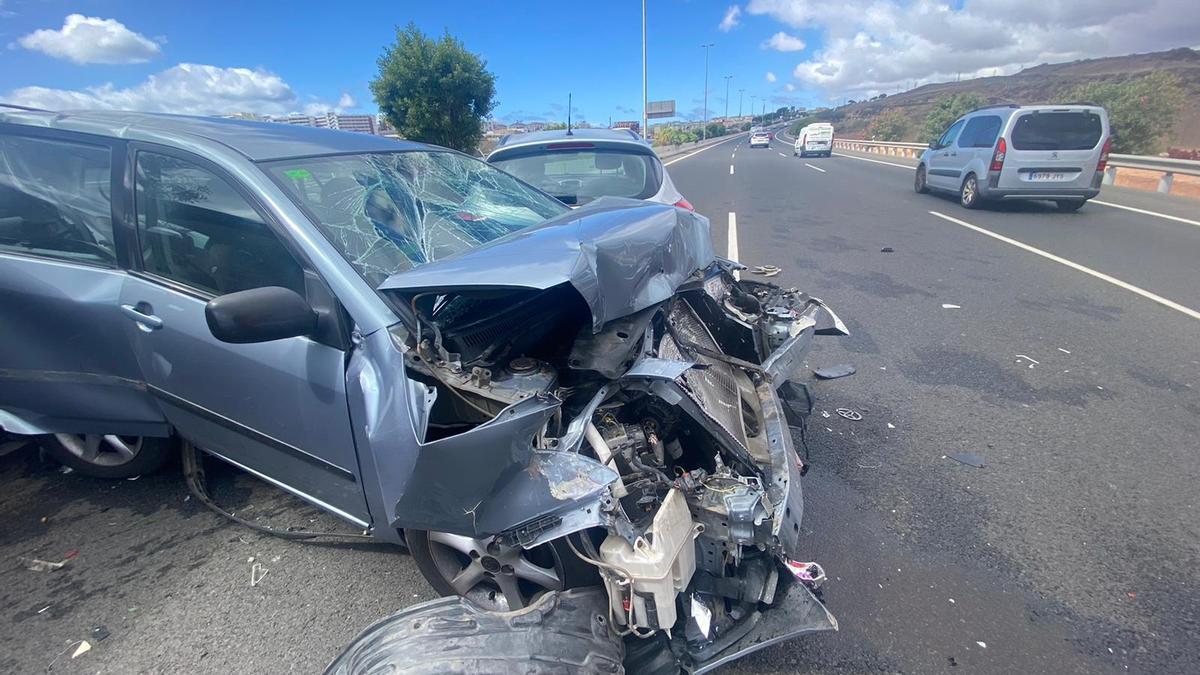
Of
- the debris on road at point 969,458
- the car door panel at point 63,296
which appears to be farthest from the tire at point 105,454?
the debris on road at point 969,458

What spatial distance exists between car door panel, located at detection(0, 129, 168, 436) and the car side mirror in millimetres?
1237

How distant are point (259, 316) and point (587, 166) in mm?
3818

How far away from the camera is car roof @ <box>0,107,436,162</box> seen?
103 inches

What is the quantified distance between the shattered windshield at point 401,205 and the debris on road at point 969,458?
2662 millimetres

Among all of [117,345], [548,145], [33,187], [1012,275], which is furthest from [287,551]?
[1012,275]

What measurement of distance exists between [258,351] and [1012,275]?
7.68 metres

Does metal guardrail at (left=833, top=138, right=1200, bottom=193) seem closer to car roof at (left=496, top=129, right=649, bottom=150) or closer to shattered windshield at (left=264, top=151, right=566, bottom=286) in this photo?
car roof at (left=496, top=129, right=649, bottom=150)

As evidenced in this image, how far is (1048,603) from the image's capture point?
7.86 ft

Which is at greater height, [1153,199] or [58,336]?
[58,336]

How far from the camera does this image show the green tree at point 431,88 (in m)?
17.6

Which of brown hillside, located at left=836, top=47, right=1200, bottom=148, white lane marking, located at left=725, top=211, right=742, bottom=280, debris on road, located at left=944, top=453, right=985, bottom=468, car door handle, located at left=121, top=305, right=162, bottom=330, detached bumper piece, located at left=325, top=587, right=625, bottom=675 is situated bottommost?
debris on road, located at left=944, top=453, right=985, bottom=468

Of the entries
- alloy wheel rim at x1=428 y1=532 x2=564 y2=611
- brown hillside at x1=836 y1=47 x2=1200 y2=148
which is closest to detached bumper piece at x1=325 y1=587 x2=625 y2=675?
alloy wheel rim at x1=428 y1=532 x2=564 y2=611

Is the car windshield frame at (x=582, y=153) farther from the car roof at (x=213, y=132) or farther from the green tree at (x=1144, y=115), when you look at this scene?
the green tree at (x=1144, y=115)

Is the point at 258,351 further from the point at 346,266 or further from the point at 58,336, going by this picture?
the point at 58,336
